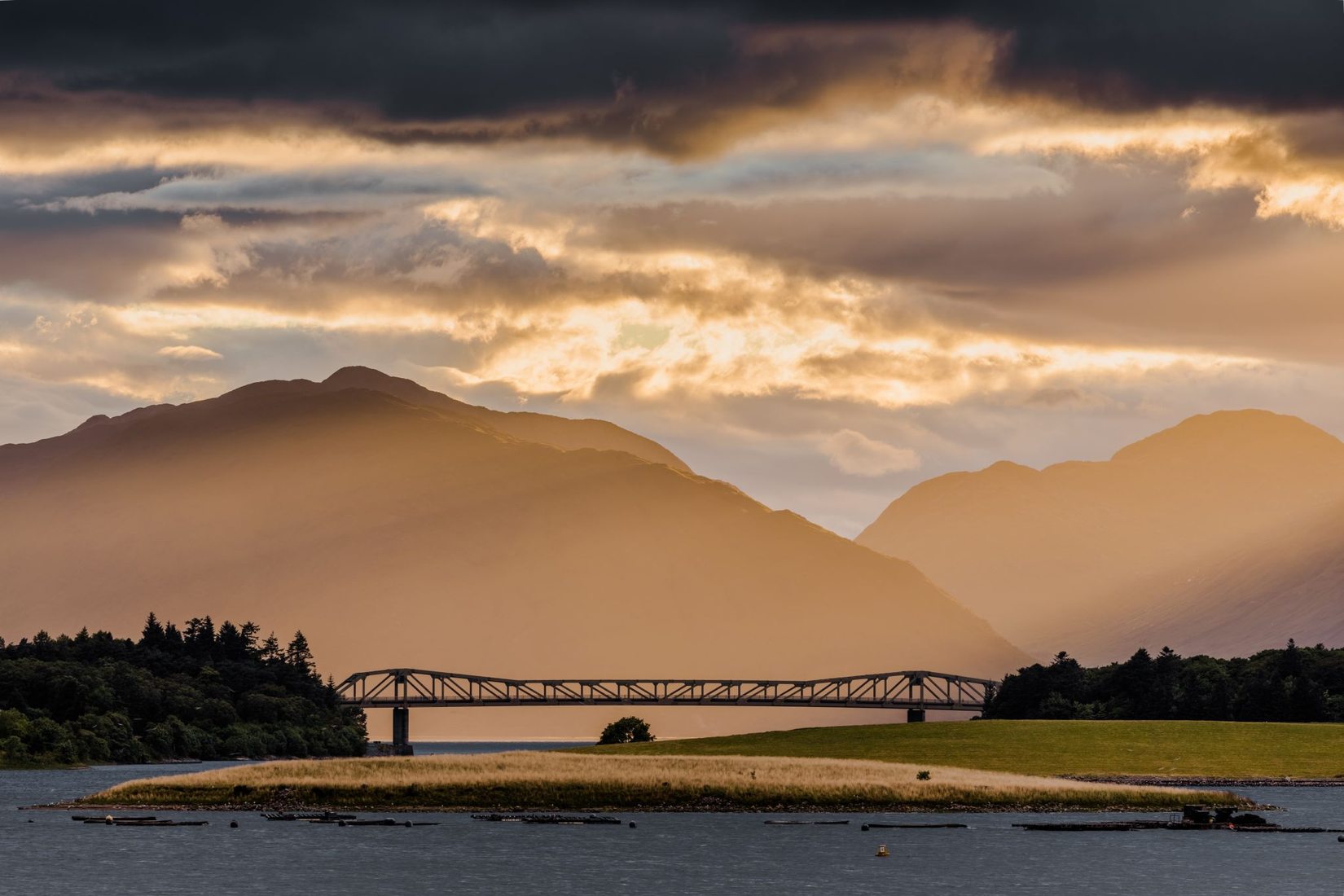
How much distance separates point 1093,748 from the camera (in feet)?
555

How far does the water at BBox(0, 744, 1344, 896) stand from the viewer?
281 feet

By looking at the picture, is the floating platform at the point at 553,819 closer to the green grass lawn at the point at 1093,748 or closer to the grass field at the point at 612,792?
the grass field at the point at 612,792

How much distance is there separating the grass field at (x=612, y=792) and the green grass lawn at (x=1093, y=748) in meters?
24.5

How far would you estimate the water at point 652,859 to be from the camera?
85.5 meters

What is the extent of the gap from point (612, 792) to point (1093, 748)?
5405 centimetres

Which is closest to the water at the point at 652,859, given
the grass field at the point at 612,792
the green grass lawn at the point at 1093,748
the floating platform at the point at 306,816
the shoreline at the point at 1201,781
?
the floating platform at the point at 306,816

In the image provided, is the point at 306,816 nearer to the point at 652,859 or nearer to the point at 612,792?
the point at 612,792

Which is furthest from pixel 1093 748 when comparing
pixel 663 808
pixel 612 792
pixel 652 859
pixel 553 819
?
pixel 652 859

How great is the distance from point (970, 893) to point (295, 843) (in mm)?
39121

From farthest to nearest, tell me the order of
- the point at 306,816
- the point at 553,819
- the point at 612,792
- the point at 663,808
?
the point at 612,792 → the point at 663,808 → the point at 306,816 → the point at 553,819

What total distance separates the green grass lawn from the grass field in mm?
24484

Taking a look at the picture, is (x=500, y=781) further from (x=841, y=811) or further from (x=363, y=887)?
(x=363, y=887)

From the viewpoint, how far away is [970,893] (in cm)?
8375

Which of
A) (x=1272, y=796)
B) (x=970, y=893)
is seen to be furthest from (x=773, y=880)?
(x=1272, y=796)
